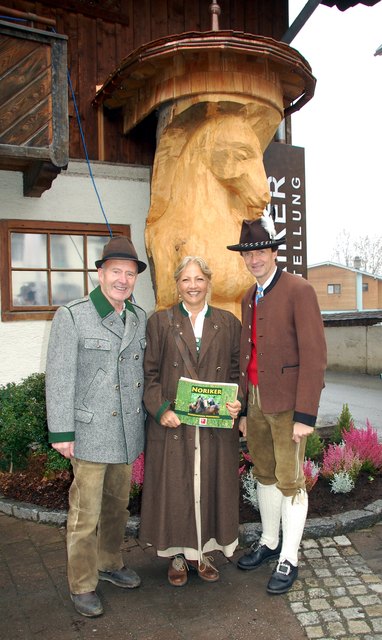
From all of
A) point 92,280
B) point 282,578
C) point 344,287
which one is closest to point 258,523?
point 282,578

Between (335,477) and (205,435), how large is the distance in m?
1.77

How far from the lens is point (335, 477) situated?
14.5ft

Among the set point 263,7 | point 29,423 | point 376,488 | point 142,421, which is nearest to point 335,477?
point 376,488

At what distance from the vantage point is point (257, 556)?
349cm

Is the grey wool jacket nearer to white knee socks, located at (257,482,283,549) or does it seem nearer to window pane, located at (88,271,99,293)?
white knee socks, located at (257,482,283,549)

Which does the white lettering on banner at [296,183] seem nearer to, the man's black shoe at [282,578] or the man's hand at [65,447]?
the man's black shoe at [282,578]

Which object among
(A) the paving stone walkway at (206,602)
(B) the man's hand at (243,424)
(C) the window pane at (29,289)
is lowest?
(A) the paving stone walkway at (206,602)

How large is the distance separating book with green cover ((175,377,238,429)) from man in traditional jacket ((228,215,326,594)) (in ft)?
0.78

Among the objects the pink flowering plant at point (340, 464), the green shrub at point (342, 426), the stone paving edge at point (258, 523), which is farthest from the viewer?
the green shrub at point (342, 426)

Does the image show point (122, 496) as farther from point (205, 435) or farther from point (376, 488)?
point (376, 488)

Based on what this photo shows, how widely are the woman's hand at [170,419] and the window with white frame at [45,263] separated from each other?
3234 millimetres

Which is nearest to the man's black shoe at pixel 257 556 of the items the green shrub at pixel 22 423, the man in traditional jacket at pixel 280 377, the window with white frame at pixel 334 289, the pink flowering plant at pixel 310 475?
the man in traditional jacket at pixel 280 377

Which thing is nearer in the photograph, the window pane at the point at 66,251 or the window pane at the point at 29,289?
the window pane at the point at 29,289

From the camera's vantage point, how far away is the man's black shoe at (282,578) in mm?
3150
